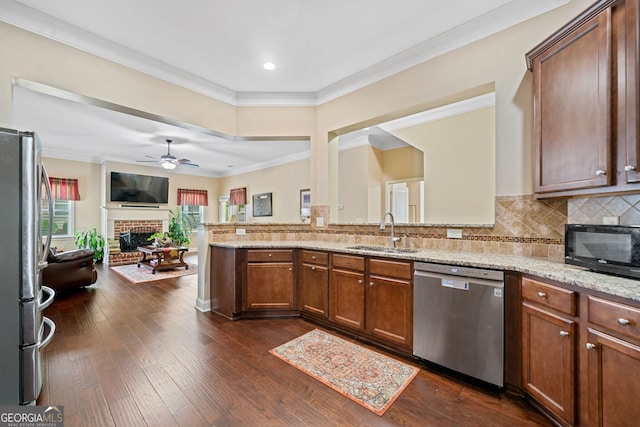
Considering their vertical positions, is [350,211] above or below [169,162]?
below

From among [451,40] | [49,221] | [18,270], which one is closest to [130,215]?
[49,221]

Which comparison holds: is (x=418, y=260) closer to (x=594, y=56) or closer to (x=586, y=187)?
(x=586, y=187)

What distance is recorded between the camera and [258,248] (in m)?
3.13

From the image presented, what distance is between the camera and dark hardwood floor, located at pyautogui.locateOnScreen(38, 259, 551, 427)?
1.63 m

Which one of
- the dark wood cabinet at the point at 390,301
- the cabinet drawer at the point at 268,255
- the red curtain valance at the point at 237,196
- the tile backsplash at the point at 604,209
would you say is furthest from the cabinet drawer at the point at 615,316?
the red curtain valance at the point at 237,196

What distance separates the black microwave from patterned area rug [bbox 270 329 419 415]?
138 centimetres

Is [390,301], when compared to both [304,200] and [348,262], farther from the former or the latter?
[304,200]

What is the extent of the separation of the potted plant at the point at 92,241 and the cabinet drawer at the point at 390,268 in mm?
7361

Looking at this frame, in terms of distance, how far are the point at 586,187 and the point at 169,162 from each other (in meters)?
6.23

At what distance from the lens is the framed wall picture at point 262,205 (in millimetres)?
7684

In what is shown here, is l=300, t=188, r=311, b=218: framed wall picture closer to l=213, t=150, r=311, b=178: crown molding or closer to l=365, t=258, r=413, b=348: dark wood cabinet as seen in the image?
l=213, t=150, r=311, b=178: crown molding

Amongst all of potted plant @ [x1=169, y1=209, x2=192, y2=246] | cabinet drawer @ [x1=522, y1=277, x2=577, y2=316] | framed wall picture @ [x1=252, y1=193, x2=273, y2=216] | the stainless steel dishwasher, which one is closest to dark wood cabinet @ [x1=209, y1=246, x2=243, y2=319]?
the stainless steel dishwasher

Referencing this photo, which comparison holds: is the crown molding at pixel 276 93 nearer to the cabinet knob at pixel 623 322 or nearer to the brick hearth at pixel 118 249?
the cabinet knob at pixel 623 322

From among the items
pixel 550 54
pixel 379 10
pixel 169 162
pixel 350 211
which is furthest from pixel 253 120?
pixel 550 54
